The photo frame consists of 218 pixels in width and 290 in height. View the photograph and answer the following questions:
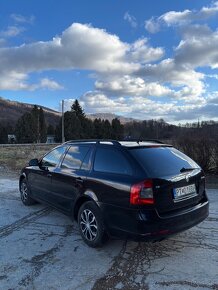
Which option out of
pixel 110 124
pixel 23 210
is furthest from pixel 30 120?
pixel 23 210

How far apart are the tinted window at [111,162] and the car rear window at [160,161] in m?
0.20

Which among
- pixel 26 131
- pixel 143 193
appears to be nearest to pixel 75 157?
pixel 143 193

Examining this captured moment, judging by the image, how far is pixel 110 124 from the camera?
292ft

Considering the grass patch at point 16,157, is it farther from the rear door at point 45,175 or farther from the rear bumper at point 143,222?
the rear bumper at point 143,222

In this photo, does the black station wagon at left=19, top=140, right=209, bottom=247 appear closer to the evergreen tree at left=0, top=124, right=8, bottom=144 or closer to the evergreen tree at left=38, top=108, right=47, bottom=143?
the evergreen tree at left=38, top=108, right=47, bottom=143

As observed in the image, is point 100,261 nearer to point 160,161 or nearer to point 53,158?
point 160,161

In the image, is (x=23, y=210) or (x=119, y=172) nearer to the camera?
(x=119, y=172)

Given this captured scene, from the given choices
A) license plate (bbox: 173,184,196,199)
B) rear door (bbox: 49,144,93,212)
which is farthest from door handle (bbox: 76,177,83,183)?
license plate (bbox: 173,184,196,199)

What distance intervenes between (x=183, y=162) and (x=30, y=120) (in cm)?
6967

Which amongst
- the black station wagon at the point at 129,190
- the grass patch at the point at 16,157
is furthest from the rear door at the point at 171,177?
the grass patch at the point at 16,157

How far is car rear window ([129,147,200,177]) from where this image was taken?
4.57 metres

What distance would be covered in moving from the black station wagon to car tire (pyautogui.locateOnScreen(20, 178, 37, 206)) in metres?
1.84

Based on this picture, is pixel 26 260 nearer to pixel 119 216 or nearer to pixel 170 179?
pixel 119 216

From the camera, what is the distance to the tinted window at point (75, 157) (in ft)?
18.4
